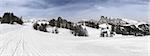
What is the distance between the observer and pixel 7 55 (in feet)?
49.1

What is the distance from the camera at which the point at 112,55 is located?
15945 millimetres

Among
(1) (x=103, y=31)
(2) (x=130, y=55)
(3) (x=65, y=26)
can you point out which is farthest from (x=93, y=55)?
(3) (x=65, y=26)

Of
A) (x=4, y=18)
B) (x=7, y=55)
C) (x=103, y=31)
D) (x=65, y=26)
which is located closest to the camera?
(x=7, y=55)

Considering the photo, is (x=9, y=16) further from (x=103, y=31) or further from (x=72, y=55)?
(x=72, y=55)

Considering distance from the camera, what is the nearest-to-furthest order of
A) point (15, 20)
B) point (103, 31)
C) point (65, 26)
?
1. point (103, 31)
2. point (65, 26)
3. point (15, 20)

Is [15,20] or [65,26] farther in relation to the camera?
[15,20]

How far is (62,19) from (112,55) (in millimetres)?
168542

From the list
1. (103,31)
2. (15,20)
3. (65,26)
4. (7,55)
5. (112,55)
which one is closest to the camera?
(7,55)

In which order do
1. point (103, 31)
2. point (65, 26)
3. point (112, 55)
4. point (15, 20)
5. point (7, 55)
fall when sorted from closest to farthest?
point (7, 55) → point (112, 55) → point (103, 31) → point (65, 26) → point (15, 20)

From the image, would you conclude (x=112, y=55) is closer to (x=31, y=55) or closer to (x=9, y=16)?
(x=31, y=55)

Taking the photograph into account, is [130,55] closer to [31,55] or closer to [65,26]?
[31,55]

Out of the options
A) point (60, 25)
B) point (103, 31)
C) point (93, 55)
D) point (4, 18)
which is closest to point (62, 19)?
point (60, 25)

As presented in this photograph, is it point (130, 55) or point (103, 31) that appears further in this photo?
point (103, 31)

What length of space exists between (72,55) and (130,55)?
3.73 m
